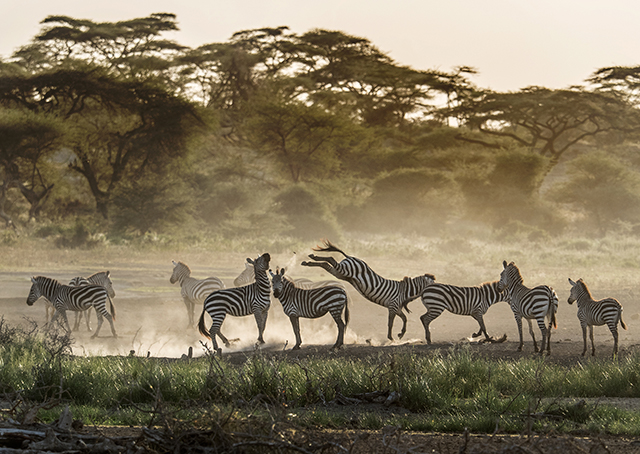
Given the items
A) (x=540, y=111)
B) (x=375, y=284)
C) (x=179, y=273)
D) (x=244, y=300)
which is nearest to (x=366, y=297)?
(x=375, y=284)

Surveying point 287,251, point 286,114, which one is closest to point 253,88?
point 286,114

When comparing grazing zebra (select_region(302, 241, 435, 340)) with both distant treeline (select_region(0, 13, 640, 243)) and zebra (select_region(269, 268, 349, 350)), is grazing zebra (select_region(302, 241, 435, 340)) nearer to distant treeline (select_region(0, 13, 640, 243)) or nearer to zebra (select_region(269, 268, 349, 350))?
zebra (select_region(269, 268, 349, 350))

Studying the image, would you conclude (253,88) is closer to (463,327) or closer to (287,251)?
(287,251)

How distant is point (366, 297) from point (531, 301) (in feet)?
8.00

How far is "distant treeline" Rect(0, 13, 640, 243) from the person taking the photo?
104ft

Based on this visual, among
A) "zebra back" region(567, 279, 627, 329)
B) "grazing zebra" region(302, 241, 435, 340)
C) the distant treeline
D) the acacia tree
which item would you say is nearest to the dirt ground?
"zebra back" region(567, 279, 627, 329)

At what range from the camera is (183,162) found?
33.6 meters

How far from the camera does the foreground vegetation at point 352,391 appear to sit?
592cm

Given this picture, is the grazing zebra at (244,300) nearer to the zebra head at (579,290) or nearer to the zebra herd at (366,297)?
the zebra herd at (366,297)

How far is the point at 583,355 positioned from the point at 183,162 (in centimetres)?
2585

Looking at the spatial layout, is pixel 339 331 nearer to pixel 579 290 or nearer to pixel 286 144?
pixel 579 290

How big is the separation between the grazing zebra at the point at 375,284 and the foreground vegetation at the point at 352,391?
3.09 m

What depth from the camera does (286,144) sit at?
38.8 metres

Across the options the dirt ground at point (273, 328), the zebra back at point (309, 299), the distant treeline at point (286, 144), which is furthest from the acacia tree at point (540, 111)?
the zebra back at point (309, 299)
